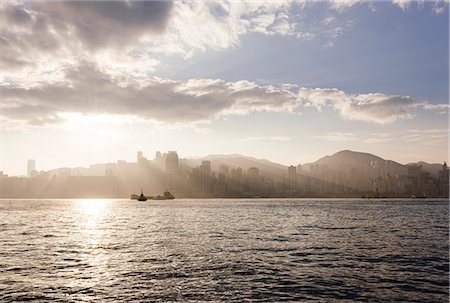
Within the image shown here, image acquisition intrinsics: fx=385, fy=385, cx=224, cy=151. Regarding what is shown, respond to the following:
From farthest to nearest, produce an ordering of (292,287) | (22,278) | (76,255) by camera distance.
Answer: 1. (76,255)
2. (22,278)
3. (292,287)

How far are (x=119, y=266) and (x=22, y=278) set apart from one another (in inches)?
409

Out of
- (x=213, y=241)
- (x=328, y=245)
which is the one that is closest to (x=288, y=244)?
(x=328, y=245)

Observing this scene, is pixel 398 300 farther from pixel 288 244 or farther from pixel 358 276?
pixel 288 244

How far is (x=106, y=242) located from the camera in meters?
69.6

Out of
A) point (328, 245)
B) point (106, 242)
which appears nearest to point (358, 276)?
point (328, 245)

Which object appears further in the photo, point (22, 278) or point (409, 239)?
point (409, 239)

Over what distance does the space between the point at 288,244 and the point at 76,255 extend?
109 ft

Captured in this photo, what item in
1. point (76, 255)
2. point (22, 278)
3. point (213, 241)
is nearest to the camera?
point (22, 278)

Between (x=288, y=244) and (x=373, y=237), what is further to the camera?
(x=373, y=237)

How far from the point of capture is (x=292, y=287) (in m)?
35.9

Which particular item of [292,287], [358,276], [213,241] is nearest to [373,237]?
[213,241]

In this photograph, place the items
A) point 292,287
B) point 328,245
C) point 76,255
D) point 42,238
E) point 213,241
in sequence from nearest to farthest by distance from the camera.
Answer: point 292,287
point 76,255
point 328,245
point 213,241
point 42,238

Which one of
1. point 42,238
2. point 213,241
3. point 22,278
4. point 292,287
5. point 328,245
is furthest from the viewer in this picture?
point 42,238

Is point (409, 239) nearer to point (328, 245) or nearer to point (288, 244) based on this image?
point (328, 245)
